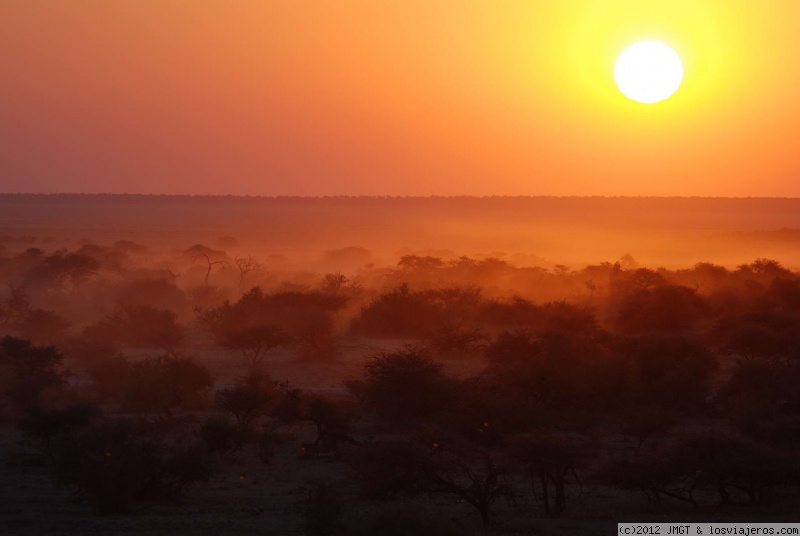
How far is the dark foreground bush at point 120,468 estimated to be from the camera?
14422mm

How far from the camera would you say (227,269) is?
67.8 m

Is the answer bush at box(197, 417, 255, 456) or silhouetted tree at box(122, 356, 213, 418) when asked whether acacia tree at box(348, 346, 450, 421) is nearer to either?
silhouetted tree at box(122, 356, 213, 418)

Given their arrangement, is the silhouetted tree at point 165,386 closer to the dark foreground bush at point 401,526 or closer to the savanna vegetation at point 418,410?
the savanna vegetation at point 418,410

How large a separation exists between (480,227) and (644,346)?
471ft

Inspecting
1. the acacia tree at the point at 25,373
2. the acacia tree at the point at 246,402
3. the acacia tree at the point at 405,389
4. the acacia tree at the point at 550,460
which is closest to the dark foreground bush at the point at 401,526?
the acacia tree at the point at 550,460

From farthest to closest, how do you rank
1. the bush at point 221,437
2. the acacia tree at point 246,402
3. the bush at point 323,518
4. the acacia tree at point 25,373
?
the acacia tree at point 25,373 → the acacia tree at point 246,402 → the bush at point 221,437 → the bush at point 323,518

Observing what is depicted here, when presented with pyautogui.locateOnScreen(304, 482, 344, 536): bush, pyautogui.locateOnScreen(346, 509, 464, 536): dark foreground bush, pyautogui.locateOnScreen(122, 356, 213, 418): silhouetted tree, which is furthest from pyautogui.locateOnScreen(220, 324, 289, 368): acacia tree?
pyautogui.locateOnScreen(346, 509, 464, 536): dark foreground bush

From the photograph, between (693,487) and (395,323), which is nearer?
(693,487)

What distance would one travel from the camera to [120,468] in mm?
14547

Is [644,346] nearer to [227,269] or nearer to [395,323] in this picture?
[395,323]

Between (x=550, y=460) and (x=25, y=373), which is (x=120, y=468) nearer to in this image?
(x=550, y=460)

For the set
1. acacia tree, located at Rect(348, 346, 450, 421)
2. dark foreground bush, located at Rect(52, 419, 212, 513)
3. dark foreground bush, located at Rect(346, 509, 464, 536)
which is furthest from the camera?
acacia tree, located at Rect(348, 346, 450, 421)

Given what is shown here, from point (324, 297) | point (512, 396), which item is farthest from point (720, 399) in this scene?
point (324, 297)

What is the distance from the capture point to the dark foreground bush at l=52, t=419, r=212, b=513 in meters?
14.4
